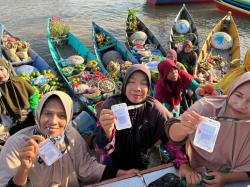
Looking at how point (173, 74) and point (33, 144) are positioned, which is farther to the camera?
point (173, 74)

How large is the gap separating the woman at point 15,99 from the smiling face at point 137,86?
210cm

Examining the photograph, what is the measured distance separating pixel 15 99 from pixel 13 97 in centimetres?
4

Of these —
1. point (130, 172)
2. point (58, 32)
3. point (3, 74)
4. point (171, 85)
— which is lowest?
point (58, 32)

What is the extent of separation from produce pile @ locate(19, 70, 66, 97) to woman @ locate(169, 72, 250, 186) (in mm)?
4620

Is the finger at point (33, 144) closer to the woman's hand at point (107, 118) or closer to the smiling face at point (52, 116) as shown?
the smiling face at point (52, 116)

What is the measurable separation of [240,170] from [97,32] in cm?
757

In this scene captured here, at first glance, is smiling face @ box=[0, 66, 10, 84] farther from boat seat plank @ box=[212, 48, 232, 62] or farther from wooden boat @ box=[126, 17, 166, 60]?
boat seat plank @ box=[212, 48, 232, 62]

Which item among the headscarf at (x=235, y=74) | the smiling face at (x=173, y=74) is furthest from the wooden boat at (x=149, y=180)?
the smiling face at (x=173, y=74)

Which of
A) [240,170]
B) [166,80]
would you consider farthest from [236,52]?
[240,170]

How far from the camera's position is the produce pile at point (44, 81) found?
6687 mm

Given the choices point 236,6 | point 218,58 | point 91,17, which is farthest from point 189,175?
point 236,6

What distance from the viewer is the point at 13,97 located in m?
4.50

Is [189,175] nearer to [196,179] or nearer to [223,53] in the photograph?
[196,179]

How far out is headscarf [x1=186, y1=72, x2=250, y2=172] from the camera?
2.48 meters
